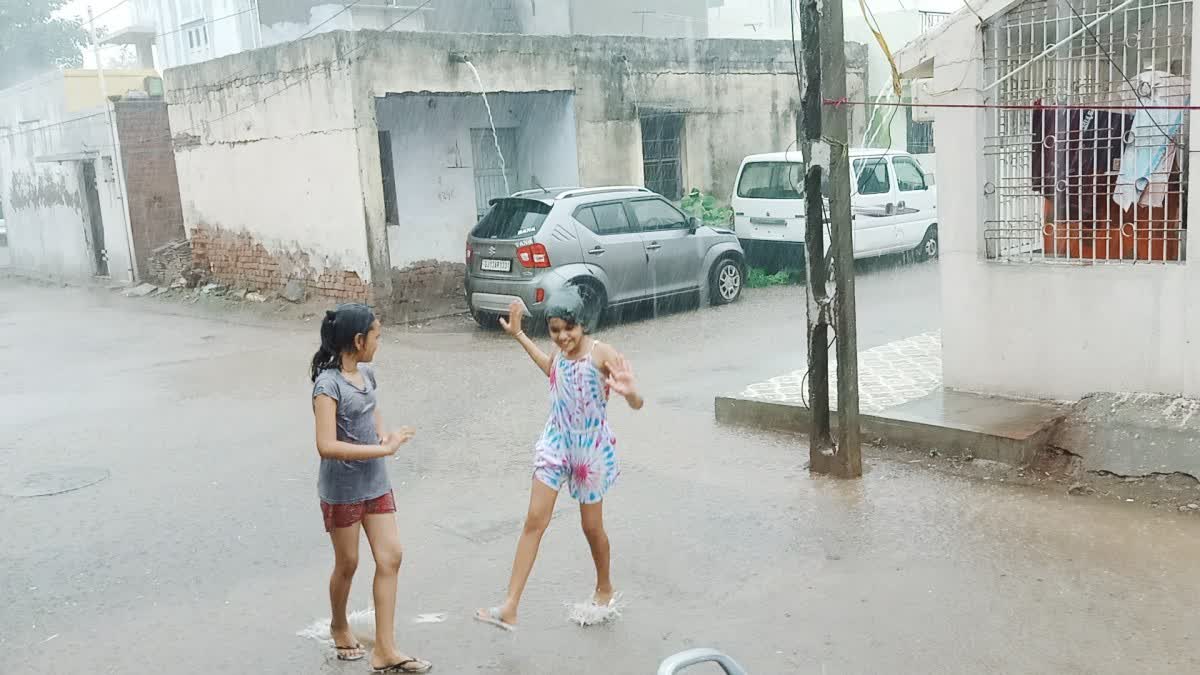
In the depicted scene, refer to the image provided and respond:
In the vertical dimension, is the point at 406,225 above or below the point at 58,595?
above

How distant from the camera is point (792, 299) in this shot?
13.8 metres

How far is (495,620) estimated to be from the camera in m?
4.58

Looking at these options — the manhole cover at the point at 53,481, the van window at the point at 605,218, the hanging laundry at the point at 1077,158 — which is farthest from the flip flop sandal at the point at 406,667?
the van window at the point at 605,218

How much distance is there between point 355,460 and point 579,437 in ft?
3.15

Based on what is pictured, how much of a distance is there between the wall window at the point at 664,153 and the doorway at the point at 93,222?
11428mm

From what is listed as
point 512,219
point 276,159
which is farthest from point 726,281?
point 276,159

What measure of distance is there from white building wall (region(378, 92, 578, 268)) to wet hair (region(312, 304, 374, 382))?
10.4 metres

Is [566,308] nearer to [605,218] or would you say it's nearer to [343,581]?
[343,581]

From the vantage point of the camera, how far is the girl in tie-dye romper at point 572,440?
4422mm

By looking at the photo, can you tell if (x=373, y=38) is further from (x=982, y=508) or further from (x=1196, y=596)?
(x=1196, y=596)

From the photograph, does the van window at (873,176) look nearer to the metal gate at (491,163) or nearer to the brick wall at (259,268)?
the metal gate at (491,163)

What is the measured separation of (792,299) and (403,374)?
5564 millimetres

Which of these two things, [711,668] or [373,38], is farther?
[373,38]

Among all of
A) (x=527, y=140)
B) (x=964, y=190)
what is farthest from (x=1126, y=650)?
(x=527, y=140)
